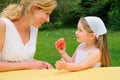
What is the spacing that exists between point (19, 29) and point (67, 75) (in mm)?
741

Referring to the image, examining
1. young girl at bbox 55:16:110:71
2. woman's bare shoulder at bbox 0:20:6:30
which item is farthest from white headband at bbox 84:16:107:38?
woman's bare shoulder at bbox 0:20:6:30

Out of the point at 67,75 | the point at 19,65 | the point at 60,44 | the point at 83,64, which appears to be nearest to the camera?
the point at 67,75

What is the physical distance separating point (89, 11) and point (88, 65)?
70.2ft

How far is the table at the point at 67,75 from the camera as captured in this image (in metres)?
2.98

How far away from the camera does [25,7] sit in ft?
11.7

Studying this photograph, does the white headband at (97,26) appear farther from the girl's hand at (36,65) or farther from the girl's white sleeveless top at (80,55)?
the girl's hand at (36,65)

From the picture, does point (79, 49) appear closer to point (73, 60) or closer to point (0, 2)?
point (73, 60)

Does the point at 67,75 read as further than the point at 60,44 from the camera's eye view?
No

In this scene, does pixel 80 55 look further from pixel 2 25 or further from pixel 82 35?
pixel 2 25

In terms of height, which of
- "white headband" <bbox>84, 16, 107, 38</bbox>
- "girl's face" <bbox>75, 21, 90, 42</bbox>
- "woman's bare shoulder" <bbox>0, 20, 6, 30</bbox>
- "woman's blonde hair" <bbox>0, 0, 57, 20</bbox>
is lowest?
"girl's face" <bbox>75, 21, 90, 42</bbox>

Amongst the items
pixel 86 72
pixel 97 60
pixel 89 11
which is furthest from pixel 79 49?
pixel 89 11

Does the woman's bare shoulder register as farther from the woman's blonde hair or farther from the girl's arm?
the girl's arm

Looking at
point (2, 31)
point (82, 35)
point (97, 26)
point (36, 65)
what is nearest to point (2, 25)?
point (2, 31)

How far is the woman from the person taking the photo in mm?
3469
